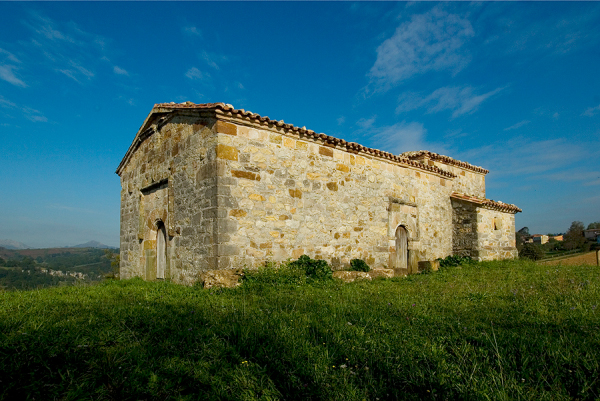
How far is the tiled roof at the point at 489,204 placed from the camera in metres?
13.2

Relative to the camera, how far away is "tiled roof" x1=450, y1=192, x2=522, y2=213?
43.4 ft

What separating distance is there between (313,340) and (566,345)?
95.9 inches

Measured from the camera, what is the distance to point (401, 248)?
12.0m

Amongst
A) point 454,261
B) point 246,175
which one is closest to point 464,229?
point 454,261

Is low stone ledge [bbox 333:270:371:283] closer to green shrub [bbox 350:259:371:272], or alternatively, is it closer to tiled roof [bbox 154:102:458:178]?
green shrub [bbox 350:259:371:272]

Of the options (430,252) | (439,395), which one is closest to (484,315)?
(439,395)

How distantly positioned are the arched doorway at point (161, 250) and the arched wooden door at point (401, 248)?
24.3ft

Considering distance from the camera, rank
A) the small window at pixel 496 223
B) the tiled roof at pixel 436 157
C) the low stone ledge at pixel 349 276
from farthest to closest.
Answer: the tiled roof at pixel 436 157, the small window at pixel 496 223, the low stone ledge at pixel 349 276

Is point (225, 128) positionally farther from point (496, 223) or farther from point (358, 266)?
point (496, 223)

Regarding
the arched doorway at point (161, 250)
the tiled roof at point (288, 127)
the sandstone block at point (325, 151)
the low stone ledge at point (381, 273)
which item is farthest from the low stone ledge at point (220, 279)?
the sandstone block at point (325, 151)

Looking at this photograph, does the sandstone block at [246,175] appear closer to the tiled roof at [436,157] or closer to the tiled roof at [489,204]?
the tiled roof at [436,157]

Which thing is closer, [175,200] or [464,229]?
[175,200]

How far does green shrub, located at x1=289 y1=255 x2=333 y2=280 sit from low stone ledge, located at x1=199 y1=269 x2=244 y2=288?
1.55 meters

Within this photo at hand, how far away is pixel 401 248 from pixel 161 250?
7765 millimetres
